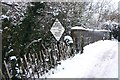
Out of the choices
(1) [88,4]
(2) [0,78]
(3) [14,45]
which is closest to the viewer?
(2) [0,78]

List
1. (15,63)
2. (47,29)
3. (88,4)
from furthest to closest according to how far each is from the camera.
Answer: (88,4) < (47,29) < (15,63)

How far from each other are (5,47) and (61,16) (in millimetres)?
3899

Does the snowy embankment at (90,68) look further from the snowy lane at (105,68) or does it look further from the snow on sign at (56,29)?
the snow on sign at (56,29)

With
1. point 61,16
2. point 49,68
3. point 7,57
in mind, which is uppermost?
point 61,16

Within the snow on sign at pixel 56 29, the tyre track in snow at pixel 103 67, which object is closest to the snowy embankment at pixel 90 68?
the tyre track in snow at pixel 103 67

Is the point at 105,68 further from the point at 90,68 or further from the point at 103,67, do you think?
the point at 90,68

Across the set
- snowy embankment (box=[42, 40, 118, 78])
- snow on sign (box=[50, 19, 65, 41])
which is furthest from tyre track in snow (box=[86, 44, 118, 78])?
snow on sign (box=[50, 19, 65, 41])

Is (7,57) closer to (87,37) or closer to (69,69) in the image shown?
(69,69)

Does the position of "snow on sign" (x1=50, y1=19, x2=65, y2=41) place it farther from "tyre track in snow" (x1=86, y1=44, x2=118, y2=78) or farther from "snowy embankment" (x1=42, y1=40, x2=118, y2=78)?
"tyre track in snow" (x1=86, y1=44, x2=118, y2=78)

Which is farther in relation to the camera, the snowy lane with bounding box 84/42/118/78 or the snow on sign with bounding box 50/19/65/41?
the snow on sign with bounding box 50/19/65/41

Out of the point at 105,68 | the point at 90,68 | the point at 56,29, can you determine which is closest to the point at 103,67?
the point at 105,68

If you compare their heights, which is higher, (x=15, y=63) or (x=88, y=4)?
(x=88, y=4)

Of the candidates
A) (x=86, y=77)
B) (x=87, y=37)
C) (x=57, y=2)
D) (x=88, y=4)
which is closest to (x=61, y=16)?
(x=57, y=2)

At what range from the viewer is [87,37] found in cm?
1423
